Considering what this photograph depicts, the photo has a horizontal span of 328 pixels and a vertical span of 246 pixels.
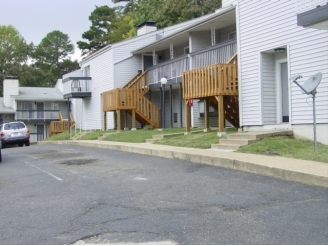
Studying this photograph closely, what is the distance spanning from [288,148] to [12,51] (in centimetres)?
6019

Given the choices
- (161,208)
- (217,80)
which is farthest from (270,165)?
(217,80)

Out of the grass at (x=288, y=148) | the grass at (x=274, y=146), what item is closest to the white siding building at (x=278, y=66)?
the grass at (x=288, y=148)

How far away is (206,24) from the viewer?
21859 mm

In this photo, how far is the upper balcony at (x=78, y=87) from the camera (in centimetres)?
3347

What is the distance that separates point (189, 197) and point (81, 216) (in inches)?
79.8

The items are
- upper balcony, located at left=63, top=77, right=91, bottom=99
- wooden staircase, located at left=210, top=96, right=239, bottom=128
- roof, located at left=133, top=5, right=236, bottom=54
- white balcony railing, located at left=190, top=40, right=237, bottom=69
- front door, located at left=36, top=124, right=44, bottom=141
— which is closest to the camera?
wooden staircase, located at left=210, top=96, right=239, bottom=128

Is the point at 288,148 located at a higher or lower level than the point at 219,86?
lower

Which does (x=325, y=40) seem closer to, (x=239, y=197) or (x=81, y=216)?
(x=239, y=197)

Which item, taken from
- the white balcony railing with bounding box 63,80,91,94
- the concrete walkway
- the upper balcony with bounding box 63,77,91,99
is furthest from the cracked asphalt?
the white balcony railing with bounding box 63,80,91,94

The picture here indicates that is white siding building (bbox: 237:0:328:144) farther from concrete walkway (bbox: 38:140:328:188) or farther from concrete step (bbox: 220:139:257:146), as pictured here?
concrete walkway (bbox: 38:140:328:188)

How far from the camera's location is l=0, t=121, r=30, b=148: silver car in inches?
1037

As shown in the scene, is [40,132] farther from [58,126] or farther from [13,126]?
[13,126]

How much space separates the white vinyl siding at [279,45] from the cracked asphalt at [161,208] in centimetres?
428

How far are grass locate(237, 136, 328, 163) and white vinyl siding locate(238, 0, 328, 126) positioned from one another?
941 mm
